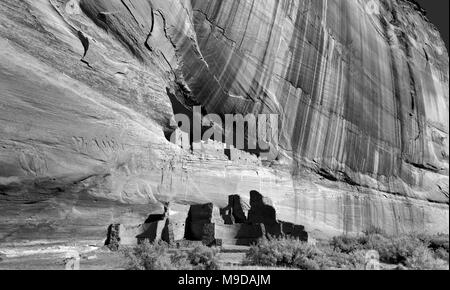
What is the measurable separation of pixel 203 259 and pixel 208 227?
5068 millimetres

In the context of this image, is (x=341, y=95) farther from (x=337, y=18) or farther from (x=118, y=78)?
(x=118, y=78)

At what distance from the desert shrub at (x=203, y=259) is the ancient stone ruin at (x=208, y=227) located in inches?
141

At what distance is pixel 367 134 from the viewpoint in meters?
24.8

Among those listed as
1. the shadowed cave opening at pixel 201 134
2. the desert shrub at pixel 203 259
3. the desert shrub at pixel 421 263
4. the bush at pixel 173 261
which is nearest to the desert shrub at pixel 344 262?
the desert shrub at pixel 421 263

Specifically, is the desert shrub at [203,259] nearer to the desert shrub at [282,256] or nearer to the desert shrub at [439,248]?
the desert shrub at [282,256]

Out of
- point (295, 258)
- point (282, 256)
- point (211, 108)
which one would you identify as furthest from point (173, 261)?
→ point (211, 108)

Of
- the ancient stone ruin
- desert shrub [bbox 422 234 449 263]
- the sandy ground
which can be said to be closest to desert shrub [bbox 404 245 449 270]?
desert shrub [bbox 422 234 449 263]

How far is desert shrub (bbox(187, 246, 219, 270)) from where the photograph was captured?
9375mm

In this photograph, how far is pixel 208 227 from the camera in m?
14.9

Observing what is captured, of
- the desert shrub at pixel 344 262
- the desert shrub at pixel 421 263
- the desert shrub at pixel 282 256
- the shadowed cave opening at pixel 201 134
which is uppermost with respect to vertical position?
the shadowed cave opening at pixel 201 134

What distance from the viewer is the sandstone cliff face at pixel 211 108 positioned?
1258 centimetres

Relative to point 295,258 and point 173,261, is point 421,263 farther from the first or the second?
point 173,261
